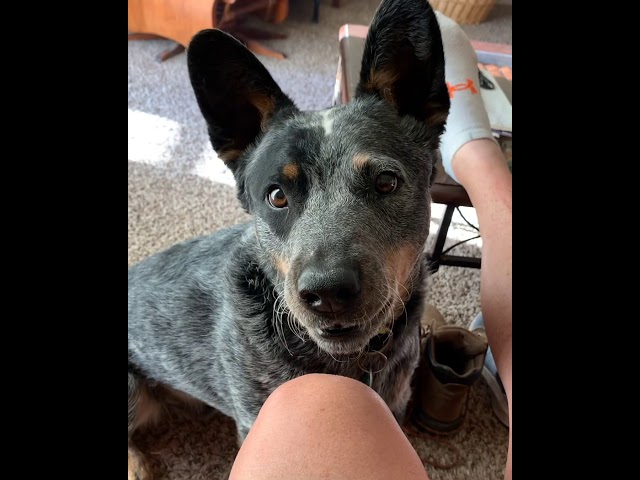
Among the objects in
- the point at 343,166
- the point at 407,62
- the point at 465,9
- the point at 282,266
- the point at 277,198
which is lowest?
the point at 465,9

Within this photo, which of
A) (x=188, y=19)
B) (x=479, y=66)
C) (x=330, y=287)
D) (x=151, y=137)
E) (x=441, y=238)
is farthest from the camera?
(x=188, y=19)

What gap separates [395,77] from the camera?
1248 mm

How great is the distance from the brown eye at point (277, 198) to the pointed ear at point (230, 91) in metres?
0.22

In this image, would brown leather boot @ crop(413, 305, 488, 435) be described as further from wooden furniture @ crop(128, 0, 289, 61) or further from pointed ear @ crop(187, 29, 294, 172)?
wooden furniture @ crop(128, 0, 289, 61)

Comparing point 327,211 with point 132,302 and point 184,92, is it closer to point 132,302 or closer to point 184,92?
point 132,302

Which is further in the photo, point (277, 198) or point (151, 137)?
point (151, 137)

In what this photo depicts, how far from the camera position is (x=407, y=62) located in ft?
3.94

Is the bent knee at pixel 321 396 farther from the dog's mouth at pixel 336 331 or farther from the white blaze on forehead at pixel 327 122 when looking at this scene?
the white blaze on forehead at pixel 327 122

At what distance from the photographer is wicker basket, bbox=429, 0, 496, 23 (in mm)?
4352

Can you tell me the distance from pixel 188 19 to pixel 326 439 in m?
3.47

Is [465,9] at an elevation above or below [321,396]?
below

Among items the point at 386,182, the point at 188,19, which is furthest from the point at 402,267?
the point at 188,19

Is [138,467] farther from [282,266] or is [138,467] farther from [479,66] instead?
[479,66]
